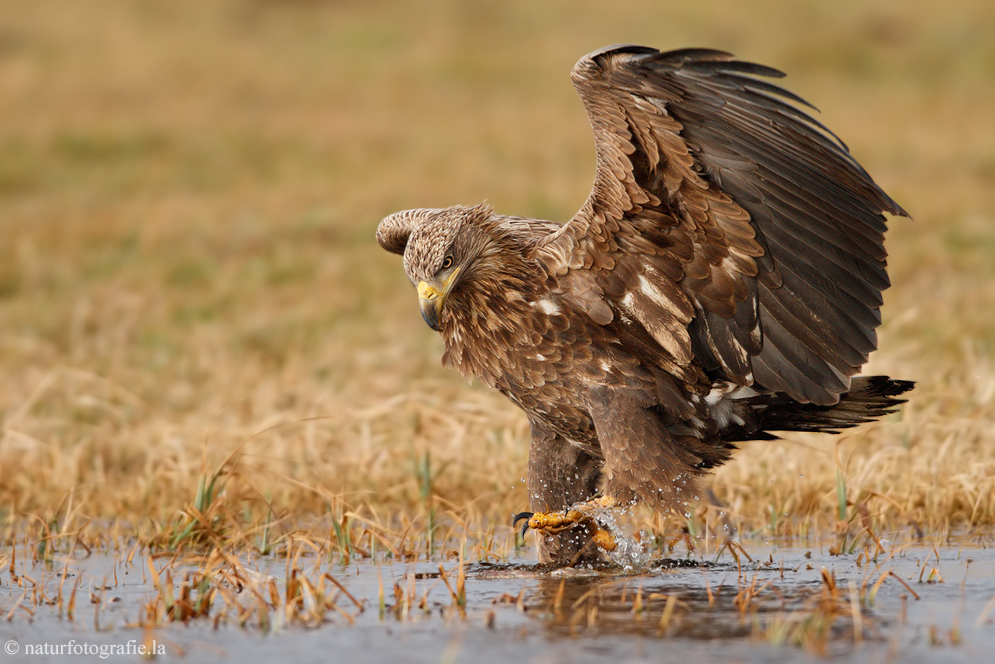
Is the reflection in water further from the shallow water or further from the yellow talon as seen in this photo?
the yellow talon

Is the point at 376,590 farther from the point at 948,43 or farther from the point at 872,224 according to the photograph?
the point at 948,43

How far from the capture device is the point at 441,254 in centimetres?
409

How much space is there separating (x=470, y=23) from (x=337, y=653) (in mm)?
23690

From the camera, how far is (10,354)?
7.89 m

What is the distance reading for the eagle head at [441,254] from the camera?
4.10m

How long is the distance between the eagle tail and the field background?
0.39 meters

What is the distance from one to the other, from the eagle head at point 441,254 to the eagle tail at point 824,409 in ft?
3.64

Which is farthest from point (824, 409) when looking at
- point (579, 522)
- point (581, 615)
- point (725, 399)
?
point (581, 615)

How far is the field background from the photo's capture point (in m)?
5.25

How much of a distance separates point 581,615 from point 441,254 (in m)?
1.43

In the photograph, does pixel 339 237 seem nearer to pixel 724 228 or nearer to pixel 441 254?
pixel 441 254

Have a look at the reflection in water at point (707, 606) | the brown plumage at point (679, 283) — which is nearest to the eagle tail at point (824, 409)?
the brown plumage at point (679, 283)

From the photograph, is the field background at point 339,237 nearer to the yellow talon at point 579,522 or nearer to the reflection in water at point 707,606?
the yellow talon at point 579,522

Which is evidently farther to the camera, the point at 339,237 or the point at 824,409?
the point at 339,237
